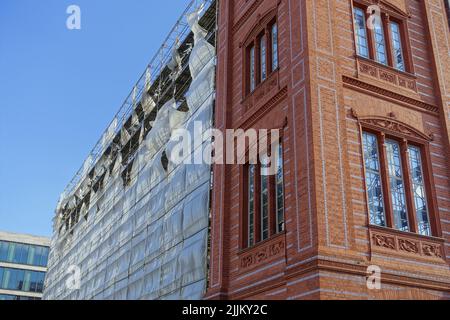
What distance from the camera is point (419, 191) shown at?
11500 millimetres

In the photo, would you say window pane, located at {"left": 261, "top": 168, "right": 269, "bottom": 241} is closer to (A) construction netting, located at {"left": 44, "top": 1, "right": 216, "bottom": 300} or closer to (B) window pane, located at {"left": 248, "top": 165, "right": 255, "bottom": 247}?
(B) window pane, located at {"left": 248, "top": 165, "right": 255, "bottom": 247}

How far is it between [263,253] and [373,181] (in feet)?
8.82

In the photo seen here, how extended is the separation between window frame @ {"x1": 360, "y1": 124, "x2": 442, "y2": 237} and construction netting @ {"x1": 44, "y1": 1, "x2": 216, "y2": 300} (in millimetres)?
Result: 5449

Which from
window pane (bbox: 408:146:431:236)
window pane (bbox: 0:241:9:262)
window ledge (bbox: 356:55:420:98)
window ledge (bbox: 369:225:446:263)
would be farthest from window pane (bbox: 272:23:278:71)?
window pane (bbox: 0:241:9:262)

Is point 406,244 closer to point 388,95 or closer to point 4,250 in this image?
point 388,95

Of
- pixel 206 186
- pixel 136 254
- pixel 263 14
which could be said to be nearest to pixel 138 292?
pixel 136 254

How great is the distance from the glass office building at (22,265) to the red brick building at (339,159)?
1859 inches

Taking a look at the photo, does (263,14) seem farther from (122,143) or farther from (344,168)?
(122,143)

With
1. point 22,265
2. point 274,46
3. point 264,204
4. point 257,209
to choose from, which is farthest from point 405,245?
point 22,265

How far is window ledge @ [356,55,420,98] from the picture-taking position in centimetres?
1184

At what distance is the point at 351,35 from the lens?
1206cm

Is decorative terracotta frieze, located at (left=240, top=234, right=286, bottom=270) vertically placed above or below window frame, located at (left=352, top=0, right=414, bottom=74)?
below

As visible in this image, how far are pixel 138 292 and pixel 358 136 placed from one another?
39.4 ft

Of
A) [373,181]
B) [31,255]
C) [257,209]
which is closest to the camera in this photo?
[373,181]
